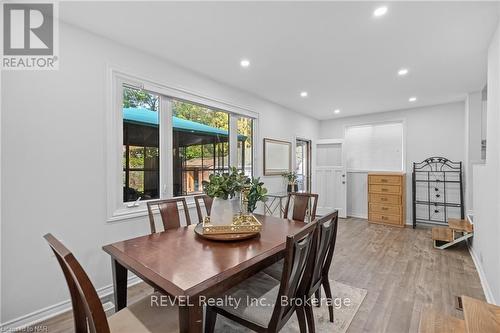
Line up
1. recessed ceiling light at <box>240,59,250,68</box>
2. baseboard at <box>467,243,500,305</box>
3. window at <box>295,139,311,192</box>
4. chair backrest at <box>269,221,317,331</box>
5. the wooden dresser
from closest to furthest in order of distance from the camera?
chair backrest at <box>269,221,317,331</box> → baseboard at <box>467,243,500,305</box> → recessed ceiling light at <box>240,59,250,68</box> → the wooden dresser → window at <box>295,139,311,192</box>

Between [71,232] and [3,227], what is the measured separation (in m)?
0.46

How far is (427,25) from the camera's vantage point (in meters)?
2.15

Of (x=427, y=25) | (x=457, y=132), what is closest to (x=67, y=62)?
(x=427, y=25)

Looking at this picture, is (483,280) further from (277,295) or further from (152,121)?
(152,121)

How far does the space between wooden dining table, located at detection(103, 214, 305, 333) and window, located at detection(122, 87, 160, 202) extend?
3.50 ft

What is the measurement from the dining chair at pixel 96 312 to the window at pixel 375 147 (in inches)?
223

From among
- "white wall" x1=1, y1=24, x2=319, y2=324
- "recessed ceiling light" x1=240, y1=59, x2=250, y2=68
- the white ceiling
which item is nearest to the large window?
"white wall" x1=1, y1=24, x2=319, y2=324

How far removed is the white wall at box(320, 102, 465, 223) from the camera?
15.6ft

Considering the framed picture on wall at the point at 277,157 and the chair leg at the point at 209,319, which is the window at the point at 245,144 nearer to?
the framed picture on wall at the point at 277,157

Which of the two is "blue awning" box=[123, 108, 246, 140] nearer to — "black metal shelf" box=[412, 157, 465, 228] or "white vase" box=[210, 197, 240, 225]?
"white vase" box=[210, 197, 240, 225]

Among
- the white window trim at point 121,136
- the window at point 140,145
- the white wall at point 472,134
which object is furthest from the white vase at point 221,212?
the white wall at point 472,134

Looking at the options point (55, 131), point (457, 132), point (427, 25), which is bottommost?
Result: point (55, 131)

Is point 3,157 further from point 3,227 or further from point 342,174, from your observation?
point 342,174

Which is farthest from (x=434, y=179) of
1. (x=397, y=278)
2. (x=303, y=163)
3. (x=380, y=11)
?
(x=380, y=11)
